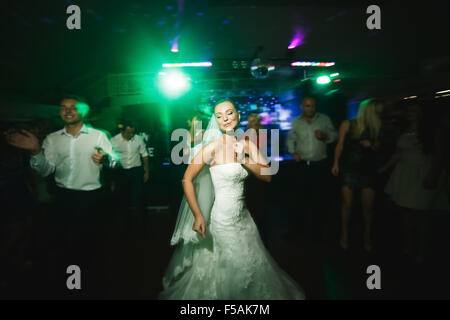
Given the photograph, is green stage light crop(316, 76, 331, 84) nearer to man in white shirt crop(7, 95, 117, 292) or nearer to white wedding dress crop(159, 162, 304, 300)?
white wedding dress crop(159, 162, 304, 300)

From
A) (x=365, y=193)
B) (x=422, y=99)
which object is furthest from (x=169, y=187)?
(x=422, y=99)

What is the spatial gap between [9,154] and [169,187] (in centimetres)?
224

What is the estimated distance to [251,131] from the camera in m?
2.44

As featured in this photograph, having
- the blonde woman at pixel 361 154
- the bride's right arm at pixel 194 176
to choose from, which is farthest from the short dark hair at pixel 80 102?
the blonde woman at pixel 361 154

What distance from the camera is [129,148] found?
3.12m

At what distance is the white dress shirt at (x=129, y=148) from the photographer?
3.12 m

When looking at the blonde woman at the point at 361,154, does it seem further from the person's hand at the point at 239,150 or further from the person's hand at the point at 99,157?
the person's hand at the point at 99,157

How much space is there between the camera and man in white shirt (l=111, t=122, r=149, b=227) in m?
3.12

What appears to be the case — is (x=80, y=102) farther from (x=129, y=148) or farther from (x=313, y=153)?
(x=313, y=153)

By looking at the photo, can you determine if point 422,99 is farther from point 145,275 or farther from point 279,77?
point 145,275

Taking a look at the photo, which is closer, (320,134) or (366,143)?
(366,143)

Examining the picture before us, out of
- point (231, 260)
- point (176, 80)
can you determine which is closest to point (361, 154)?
point (231, 260)

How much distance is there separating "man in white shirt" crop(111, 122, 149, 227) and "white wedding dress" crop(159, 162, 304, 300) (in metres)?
1.71

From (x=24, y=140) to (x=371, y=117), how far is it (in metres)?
3.32
